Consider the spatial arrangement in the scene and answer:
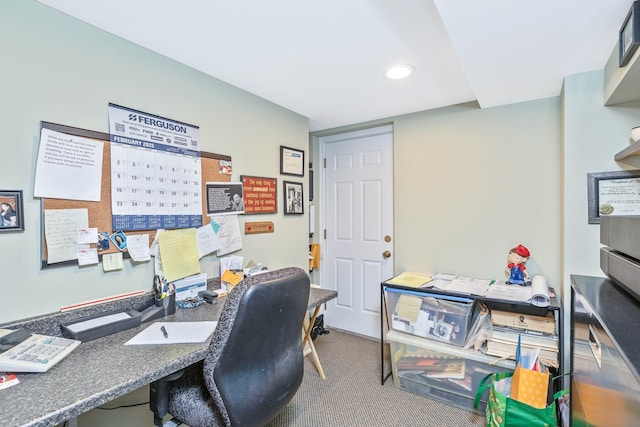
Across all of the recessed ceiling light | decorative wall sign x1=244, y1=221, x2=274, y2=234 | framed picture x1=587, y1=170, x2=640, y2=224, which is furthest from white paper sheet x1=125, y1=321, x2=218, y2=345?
framed picture x1=587, y1=170, x2=640, y2=224

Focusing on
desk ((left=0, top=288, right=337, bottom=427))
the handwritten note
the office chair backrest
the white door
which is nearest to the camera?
desk ((left=0, top=288, right=337, bottom=427))

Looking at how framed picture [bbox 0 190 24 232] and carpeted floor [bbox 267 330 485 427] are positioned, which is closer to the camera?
framed picture [bbox 0 190 24 232]

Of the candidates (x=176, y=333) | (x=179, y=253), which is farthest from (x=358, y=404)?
(x=179, y=253)

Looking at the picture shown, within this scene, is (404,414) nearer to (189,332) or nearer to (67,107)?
(189,332)

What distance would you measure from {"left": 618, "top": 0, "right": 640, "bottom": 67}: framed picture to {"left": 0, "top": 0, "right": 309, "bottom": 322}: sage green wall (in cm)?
204

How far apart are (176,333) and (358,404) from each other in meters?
1.39

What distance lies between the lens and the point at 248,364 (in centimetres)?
118

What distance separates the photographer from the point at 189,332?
1.34 m

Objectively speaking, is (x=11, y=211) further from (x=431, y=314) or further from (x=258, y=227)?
(x=431, y=314)

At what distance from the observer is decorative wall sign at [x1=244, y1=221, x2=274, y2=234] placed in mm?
2255

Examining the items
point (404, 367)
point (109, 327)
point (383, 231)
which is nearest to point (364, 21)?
point (109, 327)

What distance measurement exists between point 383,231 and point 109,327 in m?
2.32

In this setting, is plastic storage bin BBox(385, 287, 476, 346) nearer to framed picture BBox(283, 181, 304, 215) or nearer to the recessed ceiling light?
framed picture BBox(283, 181, 304, 215)

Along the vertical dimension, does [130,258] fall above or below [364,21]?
below
